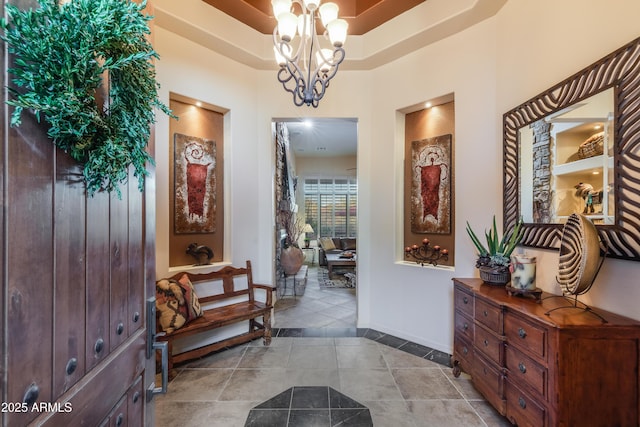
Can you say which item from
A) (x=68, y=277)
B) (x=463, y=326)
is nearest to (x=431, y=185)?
(x=463, y=326)

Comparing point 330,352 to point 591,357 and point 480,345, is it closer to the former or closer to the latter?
point 480,345

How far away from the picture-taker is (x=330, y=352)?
9.58 feet

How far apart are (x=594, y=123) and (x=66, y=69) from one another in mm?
2498

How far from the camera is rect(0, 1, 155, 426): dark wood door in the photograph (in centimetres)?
56

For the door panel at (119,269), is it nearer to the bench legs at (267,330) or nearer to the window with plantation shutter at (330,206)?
the bench legs at (267,330)

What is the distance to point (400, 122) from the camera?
3.38 metres

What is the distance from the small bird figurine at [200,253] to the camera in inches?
118

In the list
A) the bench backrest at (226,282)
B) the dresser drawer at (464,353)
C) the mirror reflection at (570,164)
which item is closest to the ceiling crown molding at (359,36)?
the mirror reflection at (570,164)

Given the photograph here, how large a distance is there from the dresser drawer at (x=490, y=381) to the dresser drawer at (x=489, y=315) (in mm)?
293

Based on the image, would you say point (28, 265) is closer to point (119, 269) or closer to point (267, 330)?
point (119, 269)

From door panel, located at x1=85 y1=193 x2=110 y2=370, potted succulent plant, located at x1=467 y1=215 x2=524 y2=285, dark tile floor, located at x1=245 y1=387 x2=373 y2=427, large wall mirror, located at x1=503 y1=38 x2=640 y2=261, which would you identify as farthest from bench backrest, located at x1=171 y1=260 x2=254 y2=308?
large wall mirror, located at x1=503 y1=38 x2=640 y2=261

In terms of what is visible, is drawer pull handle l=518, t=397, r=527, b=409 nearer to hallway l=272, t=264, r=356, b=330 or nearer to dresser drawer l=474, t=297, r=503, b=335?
dresser drawer l=474, t=297, r=503, b=335

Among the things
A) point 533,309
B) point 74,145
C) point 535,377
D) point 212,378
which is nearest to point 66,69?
point 74,145

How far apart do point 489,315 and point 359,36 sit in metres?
3.39
